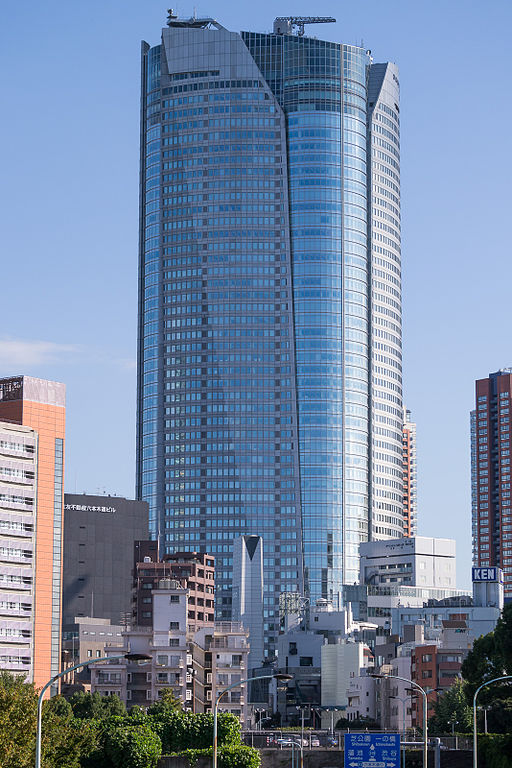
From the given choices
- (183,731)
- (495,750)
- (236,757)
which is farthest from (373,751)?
(183,731)

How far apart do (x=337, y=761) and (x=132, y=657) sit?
97.4 meters

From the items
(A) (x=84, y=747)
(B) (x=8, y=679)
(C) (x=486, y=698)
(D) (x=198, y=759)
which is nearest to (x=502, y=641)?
(C) (x=486, y=698)

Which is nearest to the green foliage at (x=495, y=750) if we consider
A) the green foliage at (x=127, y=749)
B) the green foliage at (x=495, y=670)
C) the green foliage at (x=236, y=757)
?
the green foliage at (x=495, y=670)

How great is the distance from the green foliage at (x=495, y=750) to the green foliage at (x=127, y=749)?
35.1 meters

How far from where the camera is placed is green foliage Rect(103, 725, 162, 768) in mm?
140000

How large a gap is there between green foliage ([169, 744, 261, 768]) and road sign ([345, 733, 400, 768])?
73.3ft

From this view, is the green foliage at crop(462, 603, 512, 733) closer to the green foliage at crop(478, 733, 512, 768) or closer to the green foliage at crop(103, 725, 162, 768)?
the green foliage at crop(478, 733, 512, 768)

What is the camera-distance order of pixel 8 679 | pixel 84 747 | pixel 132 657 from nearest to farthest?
1. pixel 132 657
2. pixel 84 747
3. pixel 8 679

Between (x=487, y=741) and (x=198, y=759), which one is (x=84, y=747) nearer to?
(x=198, y=759)

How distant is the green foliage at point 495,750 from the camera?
481 feet

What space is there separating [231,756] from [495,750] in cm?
2777

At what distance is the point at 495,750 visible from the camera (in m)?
149

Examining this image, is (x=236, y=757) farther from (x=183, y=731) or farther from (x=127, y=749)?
(x=183, y=731)

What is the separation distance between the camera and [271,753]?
17062 centimetres
